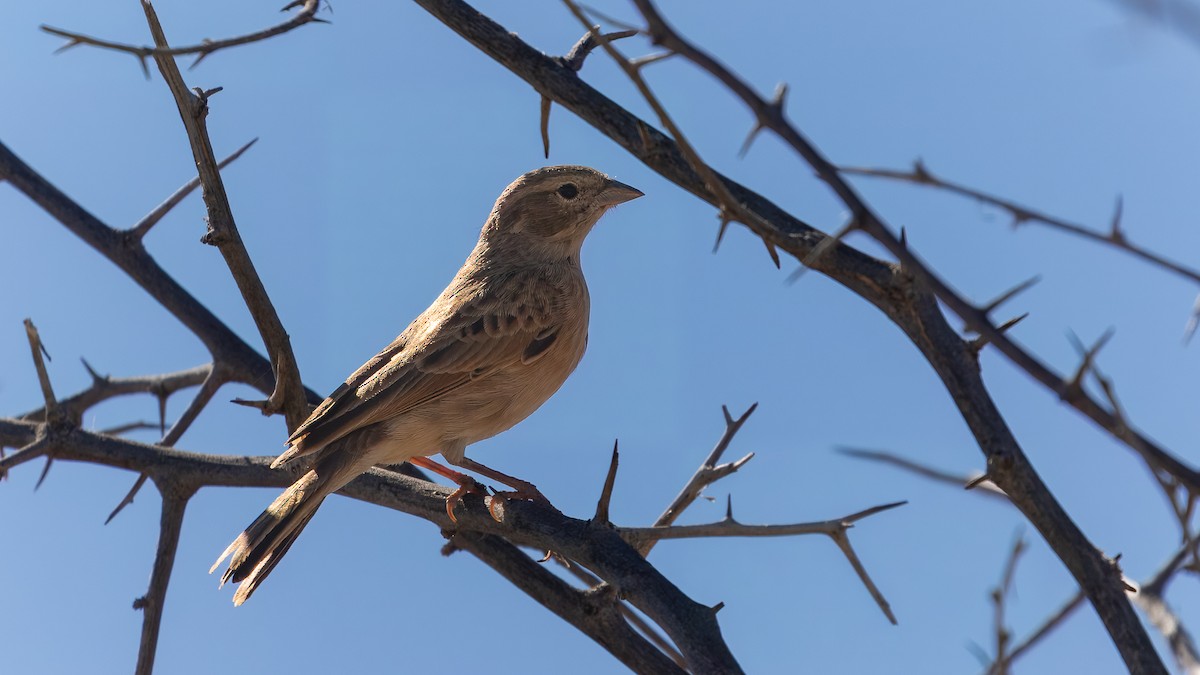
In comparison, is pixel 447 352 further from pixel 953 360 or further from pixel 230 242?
pixel 953 360

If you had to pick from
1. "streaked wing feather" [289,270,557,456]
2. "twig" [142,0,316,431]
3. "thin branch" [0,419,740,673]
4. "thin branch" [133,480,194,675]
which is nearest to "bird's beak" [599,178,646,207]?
"streaked wing feather" [289,270,557,456]

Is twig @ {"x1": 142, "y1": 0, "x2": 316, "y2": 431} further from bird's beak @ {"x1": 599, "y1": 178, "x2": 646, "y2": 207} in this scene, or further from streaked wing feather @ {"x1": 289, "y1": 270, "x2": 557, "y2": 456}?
bird's beak @ {"x1": 599, "y1": 178, "x2": 646, "y2": 207}

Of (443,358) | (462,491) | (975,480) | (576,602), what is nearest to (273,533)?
(462,491)

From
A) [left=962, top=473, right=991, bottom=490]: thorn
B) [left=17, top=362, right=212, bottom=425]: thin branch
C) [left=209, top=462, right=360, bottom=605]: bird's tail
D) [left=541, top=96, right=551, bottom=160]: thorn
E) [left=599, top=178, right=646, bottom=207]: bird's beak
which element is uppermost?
[left=599, top=178, right=646, bottom=207]: bird's beak

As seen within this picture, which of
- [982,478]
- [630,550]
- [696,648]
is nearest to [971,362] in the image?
[982,478]

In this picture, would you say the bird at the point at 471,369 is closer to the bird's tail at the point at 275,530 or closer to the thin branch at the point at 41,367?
the bird's tail at the point at 275,530

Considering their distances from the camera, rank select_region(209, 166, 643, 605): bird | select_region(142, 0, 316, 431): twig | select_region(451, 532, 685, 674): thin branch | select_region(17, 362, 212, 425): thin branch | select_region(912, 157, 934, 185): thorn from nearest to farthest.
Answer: select_region(912, 157, 934, 185): thorn, select_region(142, 0, 316, 431): twig, select_region(451, 532, 685, 674): thin branch, select_region(209, 166, 643, 605): bird, select_region(17, 362, 212, 425): thin branch

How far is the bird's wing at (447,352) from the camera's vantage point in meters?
5.32

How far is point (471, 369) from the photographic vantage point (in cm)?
573

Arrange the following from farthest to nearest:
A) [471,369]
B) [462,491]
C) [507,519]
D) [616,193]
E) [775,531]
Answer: [616,193]
[471,369]
[462,491]
[507,519]
[775,531]

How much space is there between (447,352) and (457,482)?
704mm

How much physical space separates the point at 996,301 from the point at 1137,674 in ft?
3.30

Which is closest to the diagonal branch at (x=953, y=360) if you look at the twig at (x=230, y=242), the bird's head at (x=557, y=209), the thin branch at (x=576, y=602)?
the twig at (x=230, y=242)

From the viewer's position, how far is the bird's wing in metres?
5.32
